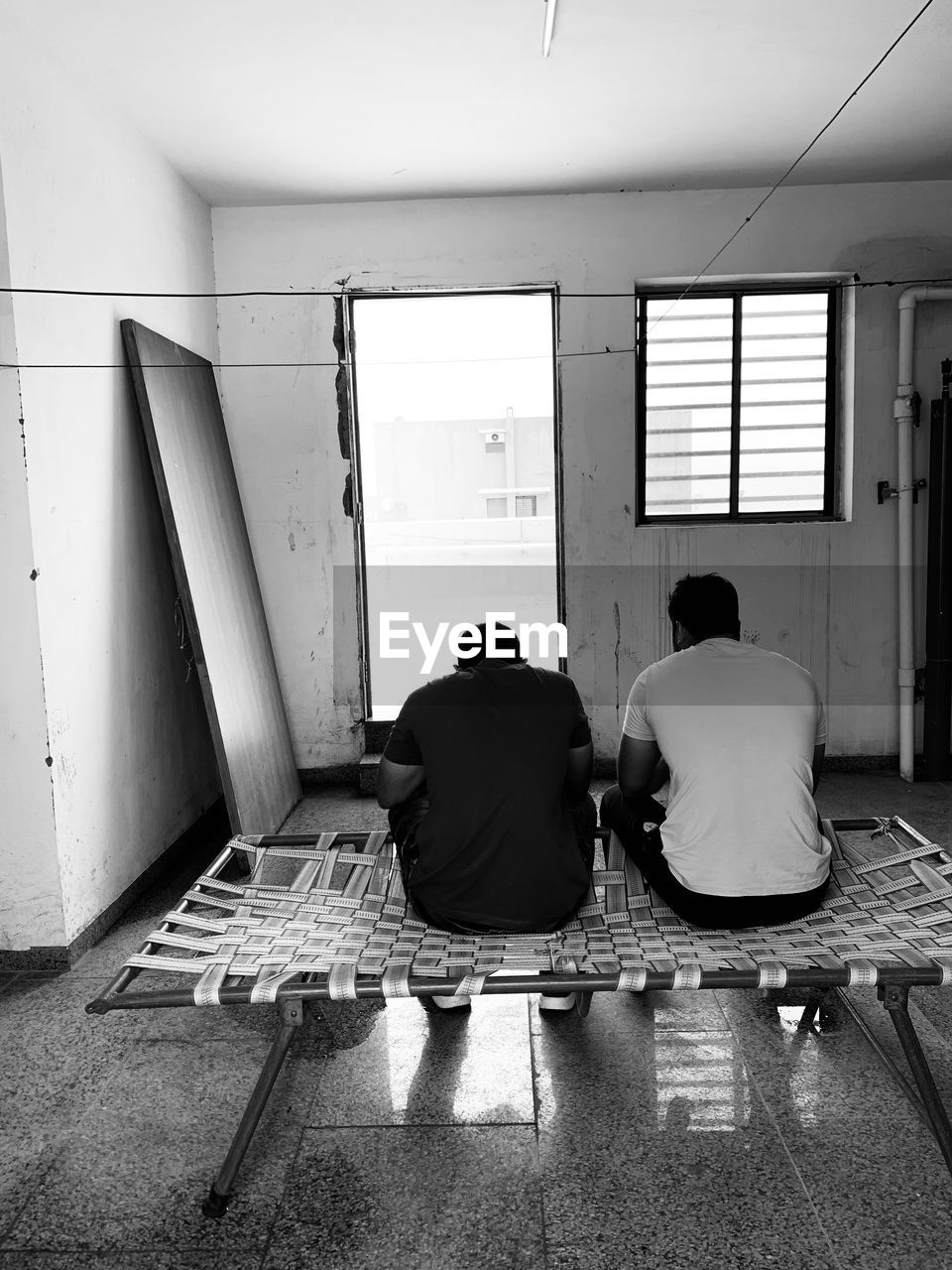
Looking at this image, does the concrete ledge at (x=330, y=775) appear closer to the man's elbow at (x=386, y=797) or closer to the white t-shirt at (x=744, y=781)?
the man's elbow at (x=386, y=797)

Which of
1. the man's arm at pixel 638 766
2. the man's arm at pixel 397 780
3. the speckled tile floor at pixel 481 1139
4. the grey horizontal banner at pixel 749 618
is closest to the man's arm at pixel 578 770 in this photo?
the man's arm at pixel 638 766

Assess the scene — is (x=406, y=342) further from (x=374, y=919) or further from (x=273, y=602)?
(x=374, y=919)

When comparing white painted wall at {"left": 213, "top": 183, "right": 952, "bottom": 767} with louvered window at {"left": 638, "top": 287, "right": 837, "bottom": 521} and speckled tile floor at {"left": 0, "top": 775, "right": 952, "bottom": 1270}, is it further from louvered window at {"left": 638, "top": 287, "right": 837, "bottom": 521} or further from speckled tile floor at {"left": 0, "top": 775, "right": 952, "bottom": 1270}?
speckled tile floor at {"left": 0, "top": 775, "right": 952, "bottom": 1270}

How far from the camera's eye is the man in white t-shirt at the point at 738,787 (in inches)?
81.4

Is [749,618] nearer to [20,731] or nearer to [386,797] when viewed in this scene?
[386,797]

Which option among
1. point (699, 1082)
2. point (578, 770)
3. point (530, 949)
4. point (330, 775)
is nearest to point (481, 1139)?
point (530, 949)

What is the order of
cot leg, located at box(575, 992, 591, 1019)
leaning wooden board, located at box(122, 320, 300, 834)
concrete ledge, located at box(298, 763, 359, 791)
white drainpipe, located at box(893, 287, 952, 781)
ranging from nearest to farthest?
cot leg, located at box(575, 992, 591, 1019)
leaning wooden board, located at box(122, 320, 300, 834)
white drainpipe, located at box(893, 287, 952, 781)
concrete ledge, located at box(298, 763, 359, 791)

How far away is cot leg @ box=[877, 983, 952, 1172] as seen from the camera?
174 centimetres

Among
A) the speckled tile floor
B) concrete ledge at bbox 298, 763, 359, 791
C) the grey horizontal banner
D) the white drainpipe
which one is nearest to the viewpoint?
the speckled tile floor

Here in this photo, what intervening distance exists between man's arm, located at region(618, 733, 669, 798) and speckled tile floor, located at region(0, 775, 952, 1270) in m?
0.57

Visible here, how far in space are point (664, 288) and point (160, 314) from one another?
2355mm

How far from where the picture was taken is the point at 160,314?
143 inches

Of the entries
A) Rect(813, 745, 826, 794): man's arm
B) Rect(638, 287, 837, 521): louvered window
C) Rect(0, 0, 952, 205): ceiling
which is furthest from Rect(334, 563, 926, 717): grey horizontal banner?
Rect(813, 745, 826, 794): man's arm

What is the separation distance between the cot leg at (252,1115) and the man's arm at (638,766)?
1.03 metres
